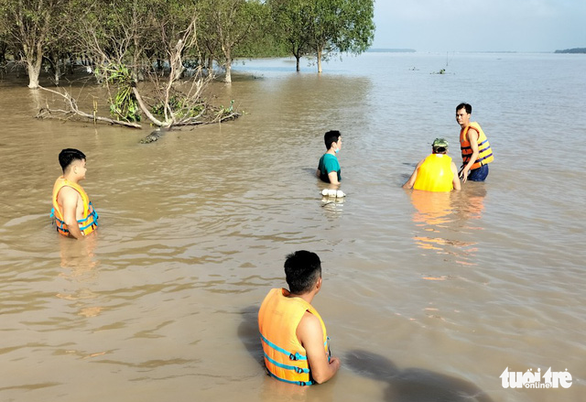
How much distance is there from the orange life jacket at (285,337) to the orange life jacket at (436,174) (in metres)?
6.34

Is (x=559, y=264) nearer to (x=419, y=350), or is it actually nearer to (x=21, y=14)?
(x=419, y=350)

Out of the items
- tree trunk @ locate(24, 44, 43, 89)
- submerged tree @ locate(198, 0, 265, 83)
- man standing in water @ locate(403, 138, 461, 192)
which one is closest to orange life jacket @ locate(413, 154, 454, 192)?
man standing in water @ locate(403, 138, 461, 192)

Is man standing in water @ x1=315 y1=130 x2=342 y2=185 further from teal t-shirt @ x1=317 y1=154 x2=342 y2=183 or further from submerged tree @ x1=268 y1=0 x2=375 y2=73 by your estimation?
submerged tree @ x1=268 y1=0 x2=375 y2=73

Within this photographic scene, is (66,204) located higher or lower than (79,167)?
lower

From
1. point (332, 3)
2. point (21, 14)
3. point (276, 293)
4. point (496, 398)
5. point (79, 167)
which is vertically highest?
point (332, 3)

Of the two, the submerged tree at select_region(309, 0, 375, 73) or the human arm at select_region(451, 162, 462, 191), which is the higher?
the submerged tree at select_region(309, 0, 375, 73)

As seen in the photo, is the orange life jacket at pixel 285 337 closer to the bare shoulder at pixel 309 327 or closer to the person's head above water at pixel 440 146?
the bare shoulder at pixel 309 327

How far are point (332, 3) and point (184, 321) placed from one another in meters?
51.7

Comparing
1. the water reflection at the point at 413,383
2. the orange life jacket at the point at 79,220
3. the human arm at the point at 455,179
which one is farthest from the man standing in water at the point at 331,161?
the water reflection at the point at 413,383

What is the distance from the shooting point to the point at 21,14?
28125 millimetres

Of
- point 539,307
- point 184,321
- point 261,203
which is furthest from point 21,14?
point 539,307

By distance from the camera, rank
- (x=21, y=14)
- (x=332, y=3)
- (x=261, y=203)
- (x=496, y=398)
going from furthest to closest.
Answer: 1. (x=332, y=3)
2. (x=21, y=14)
3. (x=261, y=203)
4. (x=496, y=398)

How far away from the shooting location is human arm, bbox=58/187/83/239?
6.51 m

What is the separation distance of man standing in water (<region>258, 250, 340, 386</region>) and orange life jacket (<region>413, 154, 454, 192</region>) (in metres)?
6.27
